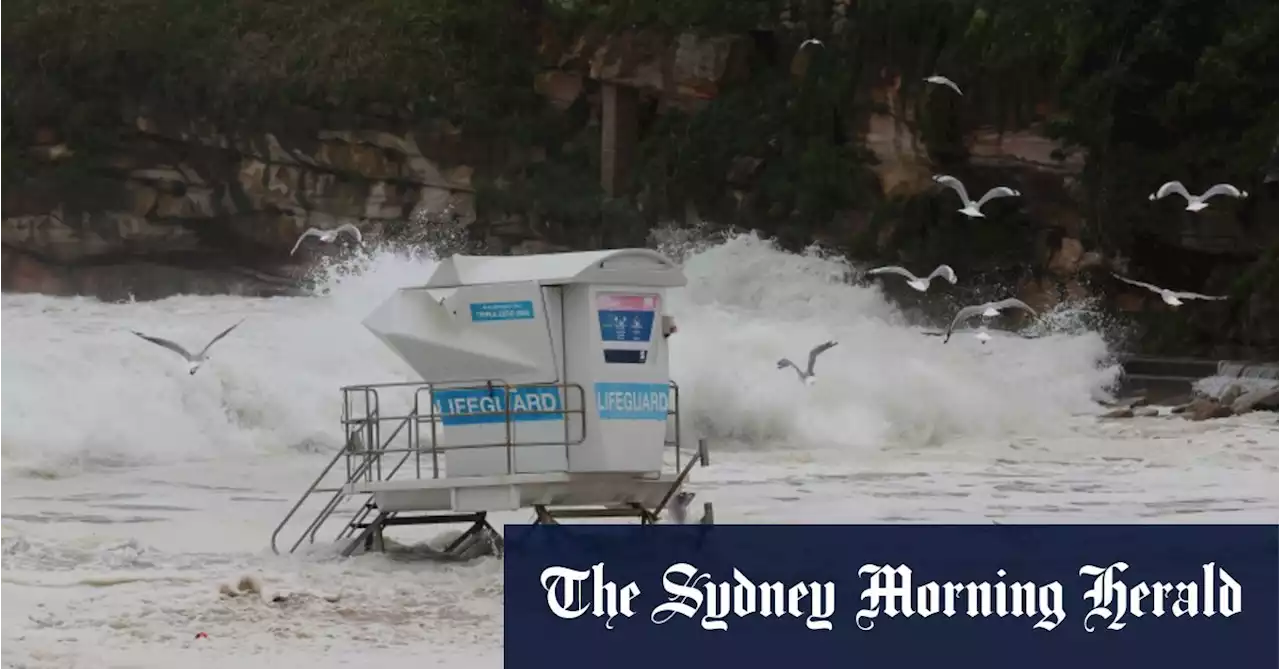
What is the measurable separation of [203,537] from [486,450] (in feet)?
9.77

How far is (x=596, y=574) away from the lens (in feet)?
39.2

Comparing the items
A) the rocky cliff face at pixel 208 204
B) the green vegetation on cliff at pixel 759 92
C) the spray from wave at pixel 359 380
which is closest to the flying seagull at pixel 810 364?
the spray from wave at pixel 359 380

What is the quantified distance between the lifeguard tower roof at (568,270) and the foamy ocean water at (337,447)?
6.40 ft

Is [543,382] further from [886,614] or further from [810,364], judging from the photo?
[810,364]

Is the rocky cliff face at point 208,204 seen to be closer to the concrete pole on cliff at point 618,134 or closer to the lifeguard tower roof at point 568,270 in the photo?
the concrete pole on cliff at point 618,134

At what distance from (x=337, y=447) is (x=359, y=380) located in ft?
16.0

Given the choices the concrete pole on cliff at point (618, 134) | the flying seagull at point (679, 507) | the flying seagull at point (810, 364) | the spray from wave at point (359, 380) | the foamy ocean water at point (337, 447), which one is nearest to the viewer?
the foamy ocean water at point (337, 447)

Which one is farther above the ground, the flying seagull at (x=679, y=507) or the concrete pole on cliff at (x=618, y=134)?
the concrete pole on cliff at (x=618, y=134)

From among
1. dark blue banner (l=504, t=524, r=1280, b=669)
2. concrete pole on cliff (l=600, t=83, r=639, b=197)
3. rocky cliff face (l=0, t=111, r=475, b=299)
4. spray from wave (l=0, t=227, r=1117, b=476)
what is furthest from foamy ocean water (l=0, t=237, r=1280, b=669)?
rocky cliff face (l=0, t=111, r=475, b=299)

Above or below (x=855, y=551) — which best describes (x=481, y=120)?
above

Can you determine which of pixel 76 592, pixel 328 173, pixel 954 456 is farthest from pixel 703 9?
pixel 76 592

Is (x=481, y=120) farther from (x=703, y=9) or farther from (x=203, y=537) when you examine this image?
(x=203, y=537)

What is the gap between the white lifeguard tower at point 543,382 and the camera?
15078mm

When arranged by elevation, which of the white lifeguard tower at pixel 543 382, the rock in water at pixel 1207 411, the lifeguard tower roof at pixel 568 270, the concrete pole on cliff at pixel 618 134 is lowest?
the rock in water at pixel 1207 411
